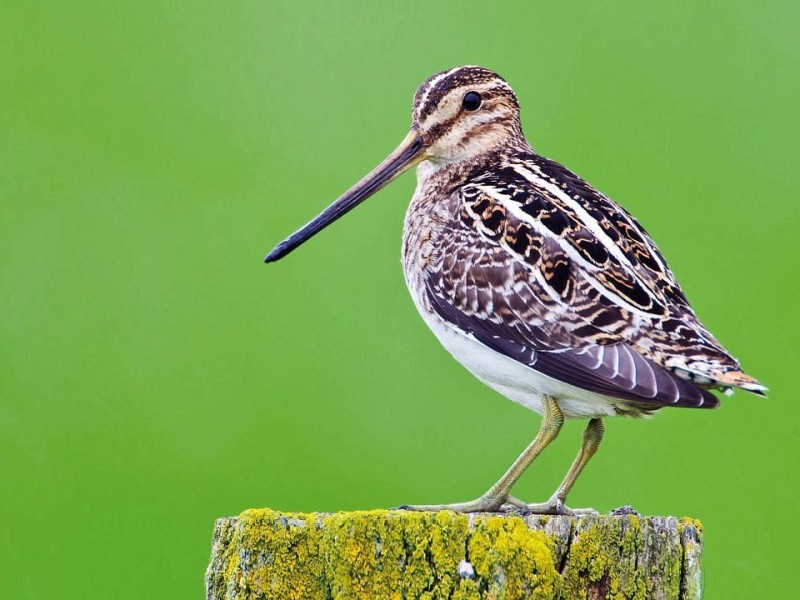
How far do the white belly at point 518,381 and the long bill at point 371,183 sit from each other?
799 millimetres

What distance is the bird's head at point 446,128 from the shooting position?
707 centimetres

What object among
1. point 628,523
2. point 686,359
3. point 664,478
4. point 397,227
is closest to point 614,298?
point 686,359

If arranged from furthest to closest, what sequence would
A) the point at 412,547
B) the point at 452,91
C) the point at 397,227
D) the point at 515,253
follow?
the point at 397,227, the point at 452,91, the point at 515,253, the point at 412,547

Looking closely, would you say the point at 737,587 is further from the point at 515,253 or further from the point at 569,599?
the point at 569,599

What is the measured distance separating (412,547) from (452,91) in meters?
3.11

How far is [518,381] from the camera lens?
6.14 meters

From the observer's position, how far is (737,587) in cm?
789

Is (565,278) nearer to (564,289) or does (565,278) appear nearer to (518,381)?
(564,289)

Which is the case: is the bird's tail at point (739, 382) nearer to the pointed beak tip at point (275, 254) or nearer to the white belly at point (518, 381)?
the white belly at point (518, 381)

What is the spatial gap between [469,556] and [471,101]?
3.19m

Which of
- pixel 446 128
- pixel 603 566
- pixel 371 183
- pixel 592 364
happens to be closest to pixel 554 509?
pixel 592 364

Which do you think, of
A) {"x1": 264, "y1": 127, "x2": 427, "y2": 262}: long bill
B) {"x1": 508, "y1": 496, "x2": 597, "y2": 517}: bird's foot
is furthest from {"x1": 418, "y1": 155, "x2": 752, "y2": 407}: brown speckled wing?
{"x1": 264, "y1": 127, "x2": 427, "y2": 262}: long bill

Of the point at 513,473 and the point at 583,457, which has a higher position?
the point at 583,457

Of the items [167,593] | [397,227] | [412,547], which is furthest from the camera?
[397,227]
